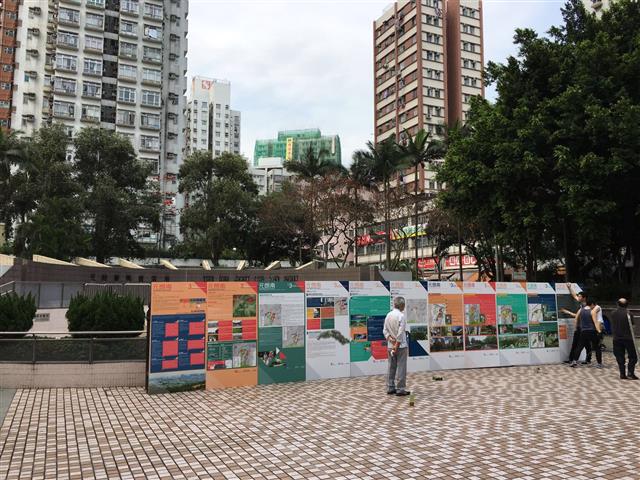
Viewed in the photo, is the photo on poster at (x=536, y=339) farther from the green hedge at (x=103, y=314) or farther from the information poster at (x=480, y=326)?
the green hedge at (x=103, y=314)

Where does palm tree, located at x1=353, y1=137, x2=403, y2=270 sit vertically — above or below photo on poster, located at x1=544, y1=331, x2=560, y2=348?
above

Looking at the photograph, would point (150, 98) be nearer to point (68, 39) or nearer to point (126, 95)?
point (126, 95)

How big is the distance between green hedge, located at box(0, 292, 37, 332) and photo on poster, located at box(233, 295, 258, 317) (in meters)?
4.32

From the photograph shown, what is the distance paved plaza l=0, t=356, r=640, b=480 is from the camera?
5.37 m

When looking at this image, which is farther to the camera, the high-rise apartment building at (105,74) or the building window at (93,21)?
the building window at (93,21)

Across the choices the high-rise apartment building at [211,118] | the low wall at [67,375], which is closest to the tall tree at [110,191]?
the low wall at [67,375]

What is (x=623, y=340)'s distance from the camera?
1121 cm

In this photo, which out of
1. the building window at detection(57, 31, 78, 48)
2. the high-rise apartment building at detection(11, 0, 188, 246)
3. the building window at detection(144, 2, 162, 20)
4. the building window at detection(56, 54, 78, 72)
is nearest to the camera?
the building window at detection(56, 54, 78, 72)

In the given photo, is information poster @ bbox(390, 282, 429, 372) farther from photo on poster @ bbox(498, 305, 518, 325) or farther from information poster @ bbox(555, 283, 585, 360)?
information poster @ bbox(555, 283, 585, 360)

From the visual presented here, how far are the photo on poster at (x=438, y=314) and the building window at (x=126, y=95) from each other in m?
63.9

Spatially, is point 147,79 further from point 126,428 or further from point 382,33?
point 126,428

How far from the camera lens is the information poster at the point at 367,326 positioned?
1134 centimetres

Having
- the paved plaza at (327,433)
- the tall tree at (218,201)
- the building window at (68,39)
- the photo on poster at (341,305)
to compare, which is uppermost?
the building window at (68,39)

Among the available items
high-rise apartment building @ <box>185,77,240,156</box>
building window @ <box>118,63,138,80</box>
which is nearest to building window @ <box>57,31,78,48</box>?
building window @ <box>118,63,138,80</box>
